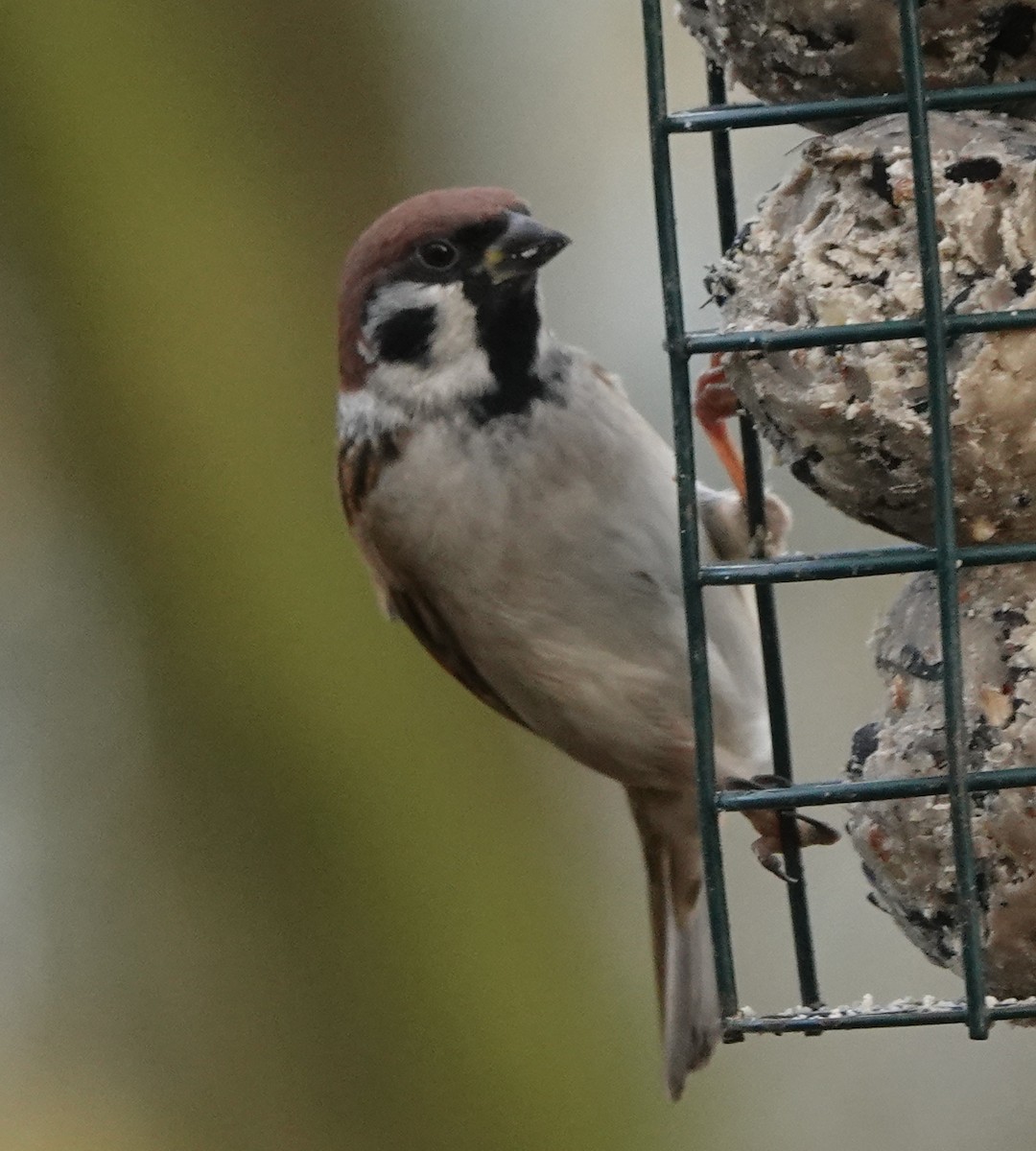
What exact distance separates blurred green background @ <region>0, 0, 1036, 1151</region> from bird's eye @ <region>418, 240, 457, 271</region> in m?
0.44

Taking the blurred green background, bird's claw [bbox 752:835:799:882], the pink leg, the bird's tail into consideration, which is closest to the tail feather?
the bird's tail

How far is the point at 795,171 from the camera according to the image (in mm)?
1337

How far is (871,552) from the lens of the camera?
51.2 inches

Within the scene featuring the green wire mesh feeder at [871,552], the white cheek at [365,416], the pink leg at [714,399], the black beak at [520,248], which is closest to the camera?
the green wire mesh feeder at [871,552]

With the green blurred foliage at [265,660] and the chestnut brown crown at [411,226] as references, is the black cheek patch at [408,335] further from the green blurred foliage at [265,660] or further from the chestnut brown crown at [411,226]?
the green blurred foliage at [265,660]

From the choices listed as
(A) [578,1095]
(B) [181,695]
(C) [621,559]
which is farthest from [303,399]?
(A) [578,1095]

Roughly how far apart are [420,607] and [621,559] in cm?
28

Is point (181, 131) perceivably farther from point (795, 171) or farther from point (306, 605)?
point (795, 171)

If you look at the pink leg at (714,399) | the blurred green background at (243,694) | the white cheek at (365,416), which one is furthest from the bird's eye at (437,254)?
the blurred green background at (243,694)

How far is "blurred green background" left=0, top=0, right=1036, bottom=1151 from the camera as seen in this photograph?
2396 millimetres

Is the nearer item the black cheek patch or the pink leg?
the pink leg

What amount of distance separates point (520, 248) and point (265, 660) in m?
0.72

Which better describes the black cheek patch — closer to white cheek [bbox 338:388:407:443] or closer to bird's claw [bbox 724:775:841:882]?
white cheek [bbox 338:388:407:443]

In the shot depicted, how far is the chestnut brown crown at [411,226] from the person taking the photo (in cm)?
196
